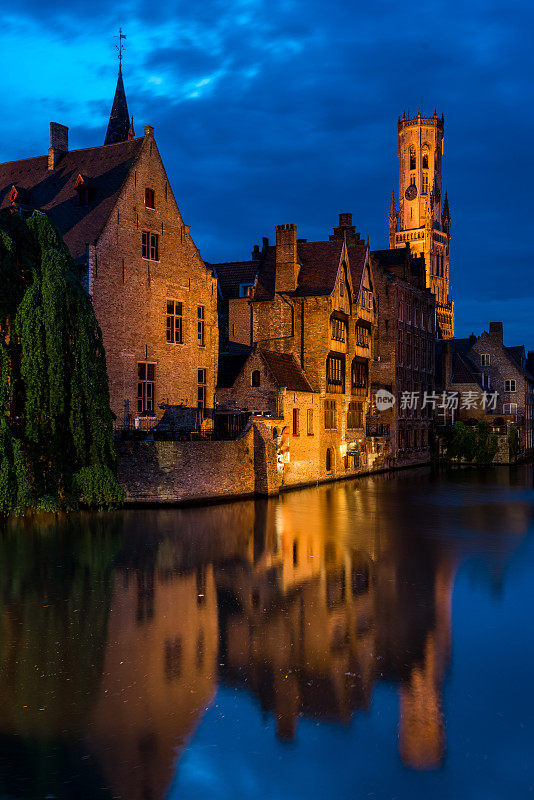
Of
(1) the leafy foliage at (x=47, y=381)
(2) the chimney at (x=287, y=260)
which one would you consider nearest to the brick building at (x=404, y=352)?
(2) the chimney at (x=287, y=260)

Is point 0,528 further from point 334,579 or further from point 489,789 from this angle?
point 489,789

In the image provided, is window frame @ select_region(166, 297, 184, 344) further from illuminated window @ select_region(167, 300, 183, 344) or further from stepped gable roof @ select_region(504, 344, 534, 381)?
stepped gable roof @ select_region(504, 344, 534, 381)

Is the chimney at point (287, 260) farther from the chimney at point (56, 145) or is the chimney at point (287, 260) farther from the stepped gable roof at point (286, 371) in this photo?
the chimney at point (56, 145)

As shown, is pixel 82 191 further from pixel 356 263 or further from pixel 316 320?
pixel 356 263

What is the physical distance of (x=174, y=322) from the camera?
1587 inches

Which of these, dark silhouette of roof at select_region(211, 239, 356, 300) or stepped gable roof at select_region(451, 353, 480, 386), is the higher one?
dark silhouette of roof at select_region(211, 239, 356, 300)

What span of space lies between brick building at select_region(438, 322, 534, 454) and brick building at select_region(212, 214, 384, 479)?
24.1 metres

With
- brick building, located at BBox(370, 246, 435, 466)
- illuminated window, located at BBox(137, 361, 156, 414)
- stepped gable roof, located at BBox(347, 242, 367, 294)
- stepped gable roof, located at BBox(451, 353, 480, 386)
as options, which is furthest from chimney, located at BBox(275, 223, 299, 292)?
→ stepped gable roof, located at BBox(451, 353, 480, 386)

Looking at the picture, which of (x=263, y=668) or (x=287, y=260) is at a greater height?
(x=287, y=260)

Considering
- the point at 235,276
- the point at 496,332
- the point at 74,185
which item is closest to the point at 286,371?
Result: the point at 235,276

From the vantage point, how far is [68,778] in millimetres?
8445

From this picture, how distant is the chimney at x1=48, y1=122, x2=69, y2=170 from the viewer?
41.8 m

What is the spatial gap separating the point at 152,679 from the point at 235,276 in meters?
41.3

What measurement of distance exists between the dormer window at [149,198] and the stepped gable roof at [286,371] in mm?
9802
